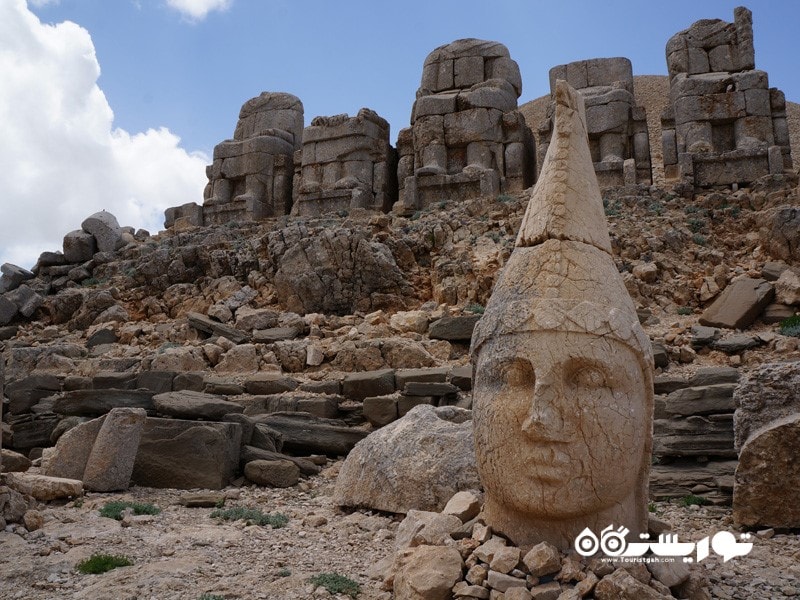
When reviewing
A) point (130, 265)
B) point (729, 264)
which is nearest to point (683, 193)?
point (729, 264)

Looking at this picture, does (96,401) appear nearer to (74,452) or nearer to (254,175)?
(74,452)

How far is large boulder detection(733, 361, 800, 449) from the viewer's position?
16.4 feet

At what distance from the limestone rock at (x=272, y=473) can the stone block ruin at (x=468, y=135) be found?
11267mm

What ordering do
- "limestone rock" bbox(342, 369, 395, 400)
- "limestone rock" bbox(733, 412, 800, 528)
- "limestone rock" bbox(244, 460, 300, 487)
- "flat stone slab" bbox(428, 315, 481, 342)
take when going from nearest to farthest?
"limestone rock" bbox(733, 412, 800, 528) → "limestone rock" bbox(244, 460, 300, 487) → "limestone rock" bbox(342, 369, 395, 400) → "flat stone slab" bbox(428, 315, 481, 342)

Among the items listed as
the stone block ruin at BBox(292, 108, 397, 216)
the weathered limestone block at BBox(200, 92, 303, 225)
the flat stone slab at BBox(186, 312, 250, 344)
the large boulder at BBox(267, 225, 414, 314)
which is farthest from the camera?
the weathered limestone block at BBox(200, 92, 303, 225)

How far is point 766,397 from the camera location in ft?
16.7

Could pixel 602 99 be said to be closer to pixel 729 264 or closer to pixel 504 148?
pixel 504 148

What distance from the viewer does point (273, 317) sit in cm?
1362

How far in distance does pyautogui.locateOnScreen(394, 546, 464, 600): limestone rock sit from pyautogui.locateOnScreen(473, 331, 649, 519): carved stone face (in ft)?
1.40

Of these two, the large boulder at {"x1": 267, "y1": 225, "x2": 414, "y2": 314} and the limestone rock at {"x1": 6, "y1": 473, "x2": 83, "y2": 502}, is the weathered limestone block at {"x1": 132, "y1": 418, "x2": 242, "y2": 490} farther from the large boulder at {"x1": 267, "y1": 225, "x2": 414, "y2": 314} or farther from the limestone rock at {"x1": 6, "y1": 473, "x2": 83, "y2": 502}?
the large boulder at {"x1": 267, "y1": 225, "x2": 414, "y2": 314}

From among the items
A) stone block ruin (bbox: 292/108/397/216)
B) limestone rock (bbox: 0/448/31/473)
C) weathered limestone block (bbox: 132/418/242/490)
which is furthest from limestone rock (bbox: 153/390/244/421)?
stone block ruin (bbox: 292/108/397/216)

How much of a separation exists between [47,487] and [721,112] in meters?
16.2

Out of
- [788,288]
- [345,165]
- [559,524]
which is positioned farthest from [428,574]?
[345,165]

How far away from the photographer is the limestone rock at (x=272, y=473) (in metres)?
7.05
